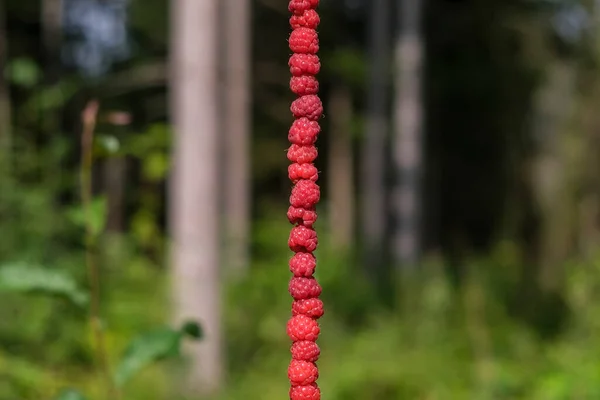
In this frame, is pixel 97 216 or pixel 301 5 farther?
pixel 97 216

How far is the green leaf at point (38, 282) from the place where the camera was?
2.33m

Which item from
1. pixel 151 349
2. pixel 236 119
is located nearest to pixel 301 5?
pixel 151 349

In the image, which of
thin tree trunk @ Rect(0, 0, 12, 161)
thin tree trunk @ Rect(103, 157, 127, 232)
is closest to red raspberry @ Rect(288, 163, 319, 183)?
thin tree trunk @ Rect(0, 0, 12, 161)

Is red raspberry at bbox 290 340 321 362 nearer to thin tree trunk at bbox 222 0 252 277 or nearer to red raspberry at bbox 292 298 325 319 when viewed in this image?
red raspberry at bbox 292 298 325 319

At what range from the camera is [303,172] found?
92 centimetres

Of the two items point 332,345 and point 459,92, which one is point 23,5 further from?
point 332,345

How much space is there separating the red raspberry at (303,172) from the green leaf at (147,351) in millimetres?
1441

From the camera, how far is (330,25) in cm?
2222

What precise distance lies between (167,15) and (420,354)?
15612 millimetres

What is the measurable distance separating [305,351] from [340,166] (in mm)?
22791

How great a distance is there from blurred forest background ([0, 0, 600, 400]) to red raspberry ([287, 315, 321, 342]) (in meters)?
1.36

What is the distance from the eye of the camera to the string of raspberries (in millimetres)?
903

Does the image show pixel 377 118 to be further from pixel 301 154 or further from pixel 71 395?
pixel 301 154

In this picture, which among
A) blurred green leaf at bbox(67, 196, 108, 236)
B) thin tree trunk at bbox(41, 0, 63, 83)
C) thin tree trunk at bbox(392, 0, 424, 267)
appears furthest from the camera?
thin tree trunk at bbox(392, 0, 424, 267)
